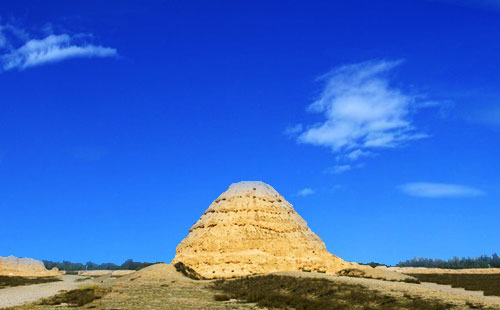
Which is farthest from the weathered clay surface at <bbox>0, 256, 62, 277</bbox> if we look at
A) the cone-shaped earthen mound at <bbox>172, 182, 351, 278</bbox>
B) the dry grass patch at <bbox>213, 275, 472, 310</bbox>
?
the dry grass patch at <bbox>213, 275, 472, 310</bbox>

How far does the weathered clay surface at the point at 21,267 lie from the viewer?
73.6 m

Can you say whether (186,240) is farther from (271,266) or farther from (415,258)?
(415,258)

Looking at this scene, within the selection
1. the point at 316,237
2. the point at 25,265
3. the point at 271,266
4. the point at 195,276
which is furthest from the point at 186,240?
the point at 25,265

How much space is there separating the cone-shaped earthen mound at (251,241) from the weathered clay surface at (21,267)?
37879mm

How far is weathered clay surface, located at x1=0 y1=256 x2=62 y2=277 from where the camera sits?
73575mm

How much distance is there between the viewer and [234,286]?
1379 inches

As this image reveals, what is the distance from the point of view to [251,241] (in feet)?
156

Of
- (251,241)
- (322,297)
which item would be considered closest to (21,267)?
(251,241)

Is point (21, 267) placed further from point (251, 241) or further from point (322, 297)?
point (322, 297)

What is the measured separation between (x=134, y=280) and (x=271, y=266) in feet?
45.7

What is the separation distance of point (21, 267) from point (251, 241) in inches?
2071

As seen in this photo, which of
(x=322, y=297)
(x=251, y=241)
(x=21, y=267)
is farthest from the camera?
(x=21, y=267)

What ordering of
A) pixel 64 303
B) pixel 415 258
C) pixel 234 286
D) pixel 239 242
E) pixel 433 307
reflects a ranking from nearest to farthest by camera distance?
pixel 433 307
pixel 64 303
pixel 234 286
pixel 239 242
pixel 415 258

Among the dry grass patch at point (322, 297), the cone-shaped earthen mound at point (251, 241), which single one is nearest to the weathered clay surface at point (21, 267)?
the cone-shaped earthen mound at point (251, 241)
